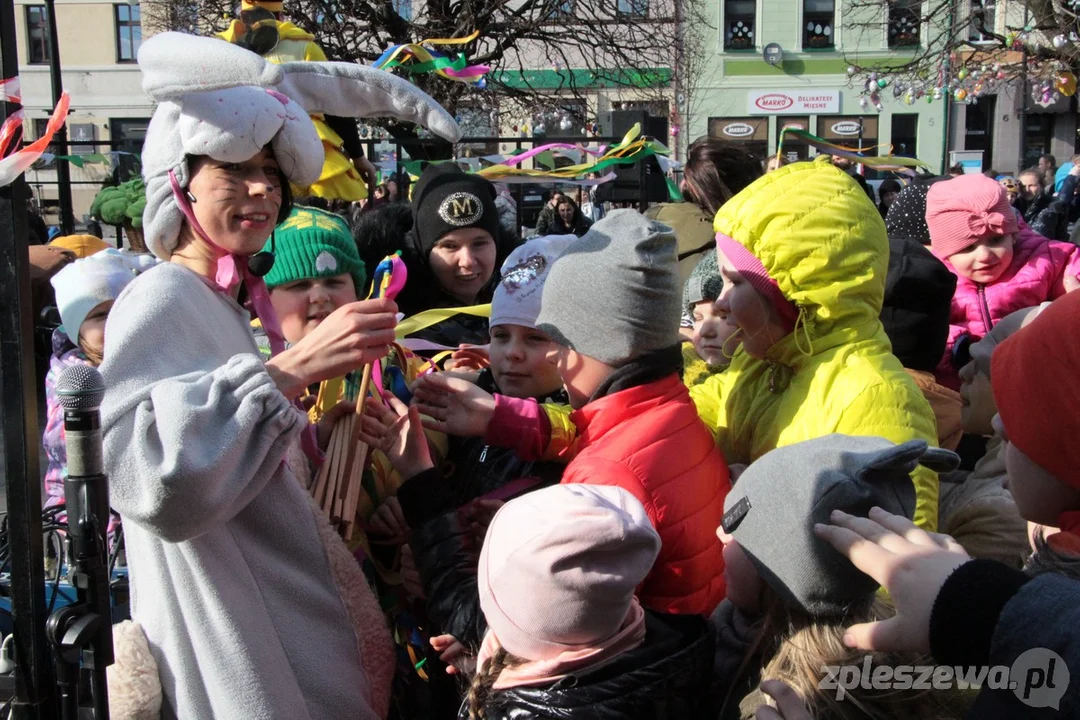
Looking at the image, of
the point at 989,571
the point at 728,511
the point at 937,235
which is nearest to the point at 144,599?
the point at 728,511

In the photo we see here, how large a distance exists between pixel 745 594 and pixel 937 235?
2.50 metres

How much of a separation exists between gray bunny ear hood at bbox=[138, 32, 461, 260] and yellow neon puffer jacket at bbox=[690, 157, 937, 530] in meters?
0.97

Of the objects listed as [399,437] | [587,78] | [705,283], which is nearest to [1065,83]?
[587,78]

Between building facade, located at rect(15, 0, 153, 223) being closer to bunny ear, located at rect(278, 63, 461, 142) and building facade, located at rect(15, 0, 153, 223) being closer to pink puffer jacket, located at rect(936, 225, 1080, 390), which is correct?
pink puffer jacket, located at rect(936, 225, 1080, 390)

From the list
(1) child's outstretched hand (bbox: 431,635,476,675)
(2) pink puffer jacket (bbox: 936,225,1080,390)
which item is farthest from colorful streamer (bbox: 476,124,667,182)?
(1) child's outstretched hand (bbox: 431,635,476,675)

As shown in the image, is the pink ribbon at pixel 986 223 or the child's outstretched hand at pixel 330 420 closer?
the child's outstretched hand at pixel 330 420

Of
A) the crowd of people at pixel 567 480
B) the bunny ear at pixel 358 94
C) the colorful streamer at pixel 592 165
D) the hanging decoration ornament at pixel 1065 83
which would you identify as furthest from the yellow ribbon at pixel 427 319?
the hanging decoration ornament at pixel 1065 83

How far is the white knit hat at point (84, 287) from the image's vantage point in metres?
3.62

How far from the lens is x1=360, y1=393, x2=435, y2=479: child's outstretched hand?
204 centimetres

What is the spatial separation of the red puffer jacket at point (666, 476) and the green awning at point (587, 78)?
1447 cm

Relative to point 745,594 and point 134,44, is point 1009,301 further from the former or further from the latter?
point 134,44

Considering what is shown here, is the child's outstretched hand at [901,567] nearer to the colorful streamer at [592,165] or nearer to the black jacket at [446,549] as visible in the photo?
the black jacket at [446,549]

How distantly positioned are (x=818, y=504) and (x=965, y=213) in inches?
99.3

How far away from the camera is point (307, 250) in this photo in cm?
258
